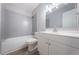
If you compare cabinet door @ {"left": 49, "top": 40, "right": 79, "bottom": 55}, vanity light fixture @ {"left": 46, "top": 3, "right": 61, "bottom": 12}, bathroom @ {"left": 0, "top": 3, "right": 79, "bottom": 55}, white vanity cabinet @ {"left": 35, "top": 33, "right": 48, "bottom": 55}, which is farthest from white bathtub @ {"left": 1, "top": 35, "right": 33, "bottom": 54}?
vanity light fixture @ {"left": 46, "top": 3, "right": 61, "bottom": 12}

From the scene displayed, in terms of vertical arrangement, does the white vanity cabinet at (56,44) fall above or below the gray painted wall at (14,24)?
below

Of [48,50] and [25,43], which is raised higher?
[25,43]

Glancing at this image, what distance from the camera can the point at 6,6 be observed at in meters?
1.05

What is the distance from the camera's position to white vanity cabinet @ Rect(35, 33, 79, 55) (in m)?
0.90

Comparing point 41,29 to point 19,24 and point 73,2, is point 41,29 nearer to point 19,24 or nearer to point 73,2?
point 19,24

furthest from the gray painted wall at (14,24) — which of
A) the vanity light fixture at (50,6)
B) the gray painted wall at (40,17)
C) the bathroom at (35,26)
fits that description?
the vanity light fixture at (50,6)

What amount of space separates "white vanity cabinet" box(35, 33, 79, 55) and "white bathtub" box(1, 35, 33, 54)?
0.21 metres

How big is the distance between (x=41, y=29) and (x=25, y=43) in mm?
326

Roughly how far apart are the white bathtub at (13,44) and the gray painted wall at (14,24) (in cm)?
6

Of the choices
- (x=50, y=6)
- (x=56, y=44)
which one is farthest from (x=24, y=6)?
(x=56, y=44)

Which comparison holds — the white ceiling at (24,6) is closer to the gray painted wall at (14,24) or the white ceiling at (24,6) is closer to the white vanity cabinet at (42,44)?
the gray painted wall at (14,24)

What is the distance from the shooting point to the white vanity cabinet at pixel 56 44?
0.90m

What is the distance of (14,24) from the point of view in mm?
1050
